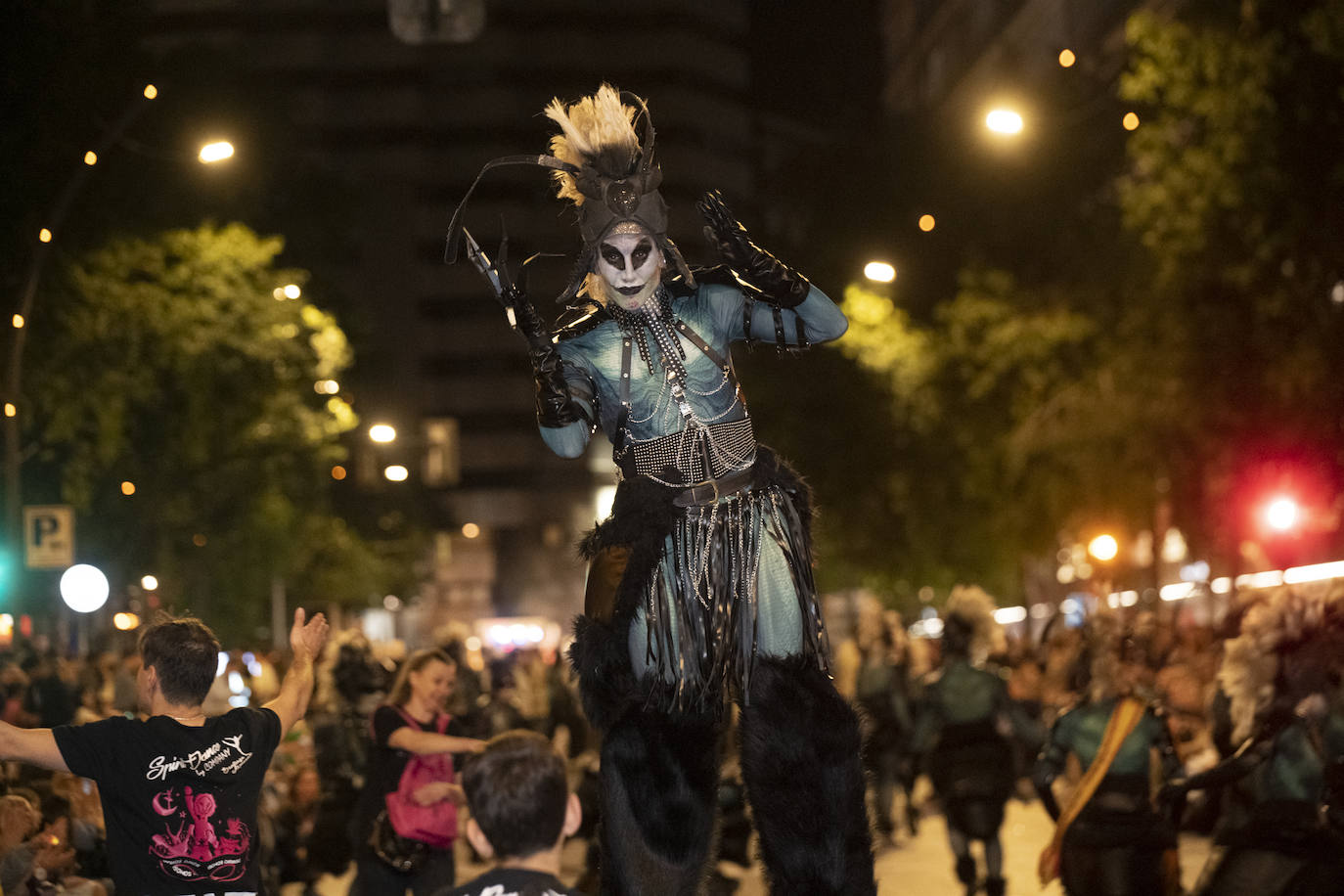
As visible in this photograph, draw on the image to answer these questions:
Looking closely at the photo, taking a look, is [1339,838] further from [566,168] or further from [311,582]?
[311,582]

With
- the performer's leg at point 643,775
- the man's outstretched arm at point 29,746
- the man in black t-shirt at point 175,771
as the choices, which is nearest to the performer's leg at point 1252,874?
the performer's leg at point 643,775

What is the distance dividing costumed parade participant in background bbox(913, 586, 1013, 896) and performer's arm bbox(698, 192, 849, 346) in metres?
7.11

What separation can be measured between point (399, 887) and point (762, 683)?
4.90 metres

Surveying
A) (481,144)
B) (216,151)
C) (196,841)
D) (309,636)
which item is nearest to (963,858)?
(309,636)

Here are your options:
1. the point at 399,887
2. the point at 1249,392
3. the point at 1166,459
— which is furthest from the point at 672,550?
the point at 1166,459

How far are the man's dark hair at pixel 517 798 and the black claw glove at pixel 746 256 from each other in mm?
1371

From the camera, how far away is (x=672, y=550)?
15.2ft

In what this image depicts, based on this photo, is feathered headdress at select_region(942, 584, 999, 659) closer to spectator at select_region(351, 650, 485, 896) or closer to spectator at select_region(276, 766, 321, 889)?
spectator at select_region(351, 650, 485, 896)

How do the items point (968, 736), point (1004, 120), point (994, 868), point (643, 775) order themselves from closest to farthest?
point (643, 775) → point (994, 868) → point (968, 736) → point (1004, 120)

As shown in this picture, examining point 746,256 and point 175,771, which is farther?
point 175,771

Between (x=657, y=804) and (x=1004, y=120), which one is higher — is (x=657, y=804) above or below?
below

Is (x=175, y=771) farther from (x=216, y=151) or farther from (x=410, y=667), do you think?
(x=216, y=151)

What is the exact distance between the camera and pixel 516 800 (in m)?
3.89

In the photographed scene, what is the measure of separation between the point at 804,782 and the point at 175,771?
1.92m
